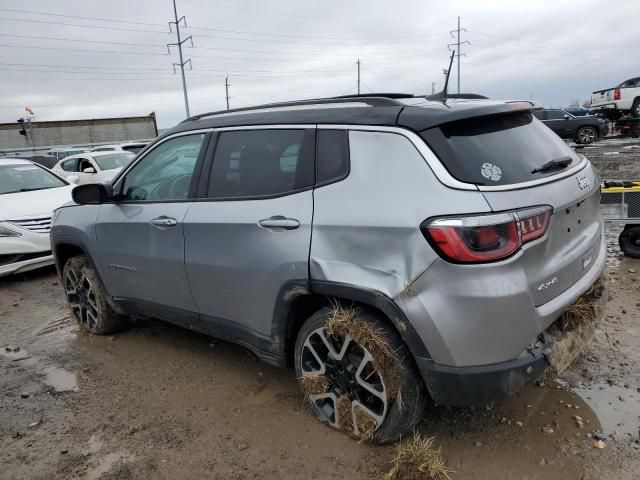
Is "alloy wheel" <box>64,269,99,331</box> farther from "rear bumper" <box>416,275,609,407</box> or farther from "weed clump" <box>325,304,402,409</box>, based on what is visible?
"rear bumper" <box>416,275,609,407</box>

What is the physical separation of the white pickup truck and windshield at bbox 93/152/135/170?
1999cm

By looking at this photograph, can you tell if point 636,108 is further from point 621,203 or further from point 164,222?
point 164,222

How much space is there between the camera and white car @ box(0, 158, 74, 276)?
665cm

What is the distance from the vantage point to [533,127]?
3.05 m

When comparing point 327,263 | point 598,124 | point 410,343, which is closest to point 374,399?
point 410,343

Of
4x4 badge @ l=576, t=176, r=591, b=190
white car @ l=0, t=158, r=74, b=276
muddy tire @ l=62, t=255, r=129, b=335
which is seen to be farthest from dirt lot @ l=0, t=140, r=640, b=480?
white car @ l=0, t=158, r=74, b=276

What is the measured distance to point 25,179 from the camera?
8.08 m

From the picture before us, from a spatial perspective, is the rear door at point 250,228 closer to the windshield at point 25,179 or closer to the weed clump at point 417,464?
the weed clump at point 417,464

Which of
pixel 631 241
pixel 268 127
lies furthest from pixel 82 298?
pixel 631 241

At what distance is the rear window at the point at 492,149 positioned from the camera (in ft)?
8.14

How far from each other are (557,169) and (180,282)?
2413 mm

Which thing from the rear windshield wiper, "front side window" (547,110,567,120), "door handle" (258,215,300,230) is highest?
the rear windshield wiper

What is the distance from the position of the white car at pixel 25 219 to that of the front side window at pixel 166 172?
3438 mm

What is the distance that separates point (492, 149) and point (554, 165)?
432 mm
